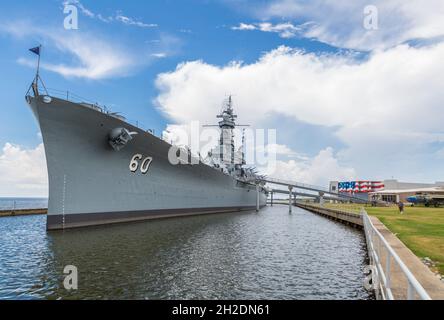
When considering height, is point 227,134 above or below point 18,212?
above

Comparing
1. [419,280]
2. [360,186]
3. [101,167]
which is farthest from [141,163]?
[360,186]

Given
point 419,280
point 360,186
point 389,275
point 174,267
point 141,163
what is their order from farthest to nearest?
1. point 360,186
2. point 141,163
3. point 174,267
4. point 419,280
5. point 389,275

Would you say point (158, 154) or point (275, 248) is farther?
point (158, 154)

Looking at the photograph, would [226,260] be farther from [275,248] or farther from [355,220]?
[355,220]

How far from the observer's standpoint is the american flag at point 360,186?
117725 millimetres

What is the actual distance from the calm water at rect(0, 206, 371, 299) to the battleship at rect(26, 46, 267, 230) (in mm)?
2345

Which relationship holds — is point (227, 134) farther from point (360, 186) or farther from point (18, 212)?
point (360, 186)

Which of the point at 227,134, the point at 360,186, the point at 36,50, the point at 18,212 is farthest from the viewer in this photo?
the point at 360,186

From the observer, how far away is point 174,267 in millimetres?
10398

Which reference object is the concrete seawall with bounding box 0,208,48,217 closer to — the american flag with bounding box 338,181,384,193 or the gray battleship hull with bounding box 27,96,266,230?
the gray battleship hull with bounding box 27,96,266,230

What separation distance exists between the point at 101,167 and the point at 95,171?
0.51m
